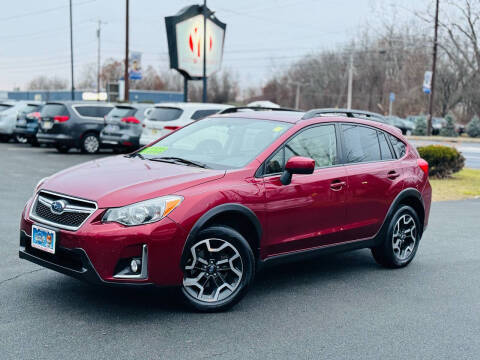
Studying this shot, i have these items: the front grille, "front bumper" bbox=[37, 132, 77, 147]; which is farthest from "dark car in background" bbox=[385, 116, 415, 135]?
the front grille

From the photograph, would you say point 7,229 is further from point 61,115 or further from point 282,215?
point 61,115

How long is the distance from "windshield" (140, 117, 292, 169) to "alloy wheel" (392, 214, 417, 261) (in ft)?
6.39

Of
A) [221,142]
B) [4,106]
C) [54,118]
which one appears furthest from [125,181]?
[4,106]

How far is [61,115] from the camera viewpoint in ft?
68.9

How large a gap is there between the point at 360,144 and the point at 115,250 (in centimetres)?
309

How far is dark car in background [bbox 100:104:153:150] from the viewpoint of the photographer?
19984 millimetres

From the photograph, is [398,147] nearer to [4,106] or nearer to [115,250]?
[115,250]

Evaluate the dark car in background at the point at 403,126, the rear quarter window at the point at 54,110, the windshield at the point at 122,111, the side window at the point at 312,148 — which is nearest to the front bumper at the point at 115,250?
the side window at the point at 312,148

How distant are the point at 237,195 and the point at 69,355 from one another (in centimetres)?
182

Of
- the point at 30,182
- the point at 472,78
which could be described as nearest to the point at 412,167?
the point at 30,182

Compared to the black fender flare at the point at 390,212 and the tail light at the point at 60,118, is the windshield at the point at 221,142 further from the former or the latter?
the tail light at the point at 60,118

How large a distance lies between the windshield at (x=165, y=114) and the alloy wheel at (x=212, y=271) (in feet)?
41.9

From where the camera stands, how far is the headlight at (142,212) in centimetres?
453

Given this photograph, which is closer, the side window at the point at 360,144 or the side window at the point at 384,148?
the side window at the point at 360,144
